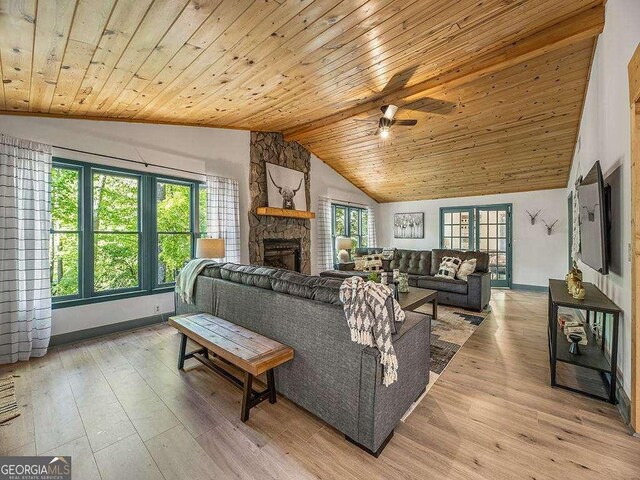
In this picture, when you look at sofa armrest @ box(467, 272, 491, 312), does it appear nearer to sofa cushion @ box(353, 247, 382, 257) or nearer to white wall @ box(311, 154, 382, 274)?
sofa cushion @ box(353, 247, 382, 257)

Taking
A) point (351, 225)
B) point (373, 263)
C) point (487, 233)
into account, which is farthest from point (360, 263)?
point (487, 233)

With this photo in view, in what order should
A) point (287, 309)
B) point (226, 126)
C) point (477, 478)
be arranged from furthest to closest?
point (226, 126) → point (287, 309) → point (477, 478)

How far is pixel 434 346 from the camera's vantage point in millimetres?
3082

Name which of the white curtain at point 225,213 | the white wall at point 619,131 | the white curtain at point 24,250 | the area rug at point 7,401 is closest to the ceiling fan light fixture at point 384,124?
the white wall at point 619,131

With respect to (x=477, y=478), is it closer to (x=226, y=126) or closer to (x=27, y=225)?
(x=27, y=225)

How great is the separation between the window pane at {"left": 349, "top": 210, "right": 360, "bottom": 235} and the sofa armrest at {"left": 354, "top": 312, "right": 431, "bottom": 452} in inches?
212

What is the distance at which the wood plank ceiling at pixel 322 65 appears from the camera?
6.06ft

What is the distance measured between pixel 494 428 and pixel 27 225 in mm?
4569

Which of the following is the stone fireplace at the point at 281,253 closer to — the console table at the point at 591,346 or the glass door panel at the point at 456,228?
the glass door panel at the point at 456,228

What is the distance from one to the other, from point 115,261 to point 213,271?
1721mm

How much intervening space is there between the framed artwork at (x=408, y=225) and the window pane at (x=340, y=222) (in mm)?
1730

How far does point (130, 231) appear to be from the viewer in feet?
12.3

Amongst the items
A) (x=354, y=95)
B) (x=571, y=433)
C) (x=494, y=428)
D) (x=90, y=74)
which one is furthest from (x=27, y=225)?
(x=571, y=433)

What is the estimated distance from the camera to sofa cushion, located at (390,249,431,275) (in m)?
5.25
